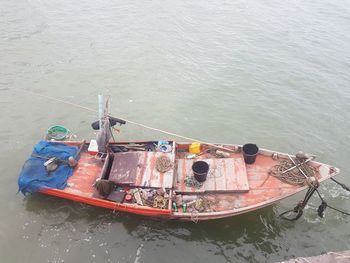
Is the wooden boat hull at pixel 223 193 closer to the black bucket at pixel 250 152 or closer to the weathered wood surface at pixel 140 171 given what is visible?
the weathered wood surface at pixel 140 171

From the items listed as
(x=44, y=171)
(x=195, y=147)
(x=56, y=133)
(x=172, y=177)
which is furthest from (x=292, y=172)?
(x=56, y=133)

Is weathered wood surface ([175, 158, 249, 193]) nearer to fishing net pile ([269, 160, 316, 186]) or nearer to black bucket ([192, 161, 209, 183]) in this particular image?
black bucket ([192, 161, 209, 183])

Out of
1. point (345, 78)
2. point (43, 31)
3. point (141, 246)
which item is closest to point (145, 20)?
point (43, 31)

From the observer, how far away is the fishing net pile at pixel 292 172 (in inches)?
453

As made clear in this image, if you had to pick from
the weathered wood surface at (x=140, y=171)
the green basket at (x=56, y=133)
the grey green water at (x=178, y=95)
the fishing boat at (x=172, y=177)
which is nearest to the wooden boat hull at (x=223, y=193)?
the fishing boat at (x=172, y=177)

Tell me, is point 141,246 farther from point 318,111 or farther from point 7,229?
point 318,111

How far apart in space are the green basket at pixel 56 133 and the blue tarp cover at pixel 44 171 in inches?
48.1

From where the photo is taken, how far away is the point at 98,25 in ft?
88.4

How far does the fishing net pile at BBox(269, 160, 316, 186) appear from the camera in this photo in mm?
11514

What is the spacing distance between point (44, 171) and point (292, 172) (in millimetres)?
9496

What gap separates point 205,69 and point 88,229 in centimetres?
1385

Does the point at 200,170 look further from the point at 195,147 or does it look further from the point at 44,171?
the point at 44,171

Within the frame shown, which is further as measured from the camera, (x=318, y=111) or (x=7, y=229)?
(x=318, y=111)

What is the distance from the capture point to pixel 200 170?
11.9 meters
